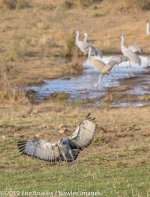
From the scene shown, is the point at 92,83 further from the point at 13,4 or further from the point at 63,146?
the point at 13,4

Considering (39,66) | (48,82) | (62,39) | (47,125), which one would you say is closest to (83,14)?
(62,39)

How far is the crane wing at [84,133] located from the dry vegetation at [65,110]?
1.53 ft

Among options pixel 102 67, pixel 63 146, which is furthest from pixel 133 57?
pixel 63 146

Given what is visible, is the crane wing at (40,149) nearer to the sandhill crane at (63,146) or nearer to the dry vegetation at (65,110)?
the sandhill crane at (63,146)

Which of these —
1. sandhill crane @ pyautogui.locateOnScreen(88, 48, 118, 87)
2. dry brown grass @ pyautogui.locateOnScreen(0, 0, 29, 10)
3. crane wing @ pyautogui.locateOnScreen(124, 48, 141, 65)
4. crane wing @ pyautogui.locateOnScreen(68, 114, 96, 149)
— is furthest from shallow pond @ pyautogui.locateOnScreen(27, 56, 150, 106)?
dry brown grass @ pyautogui.locateOnScreen(0, 0, 29, 10)

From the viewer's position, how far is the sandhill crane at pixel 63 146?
7.52m

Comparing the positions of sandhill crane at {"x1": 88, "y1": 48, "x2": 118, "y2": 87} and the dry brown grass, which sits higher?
the dry brown grass

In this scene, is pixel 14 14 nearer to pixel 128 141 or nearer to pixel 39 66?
pixel 39 66

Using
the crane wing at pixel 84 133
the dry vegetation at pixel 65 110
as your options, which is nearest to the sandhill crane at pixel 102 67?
the dry vegetation at pixel 65 110

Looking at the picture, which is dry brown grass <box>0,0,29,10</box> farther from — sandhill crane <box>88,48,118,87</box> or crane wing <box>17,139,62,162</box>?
crane wing <box>17,139,62,162</box>

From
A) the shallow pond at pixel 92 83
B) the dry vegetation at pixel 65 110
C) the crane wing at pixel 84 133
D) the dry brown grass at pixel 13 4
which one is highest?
the dry brown grass at pixel 13 4

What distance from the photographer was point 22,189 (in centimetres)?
742

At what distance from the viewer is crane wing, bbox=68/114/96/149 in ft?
25.1

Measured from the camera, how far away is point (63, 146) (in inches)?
299
